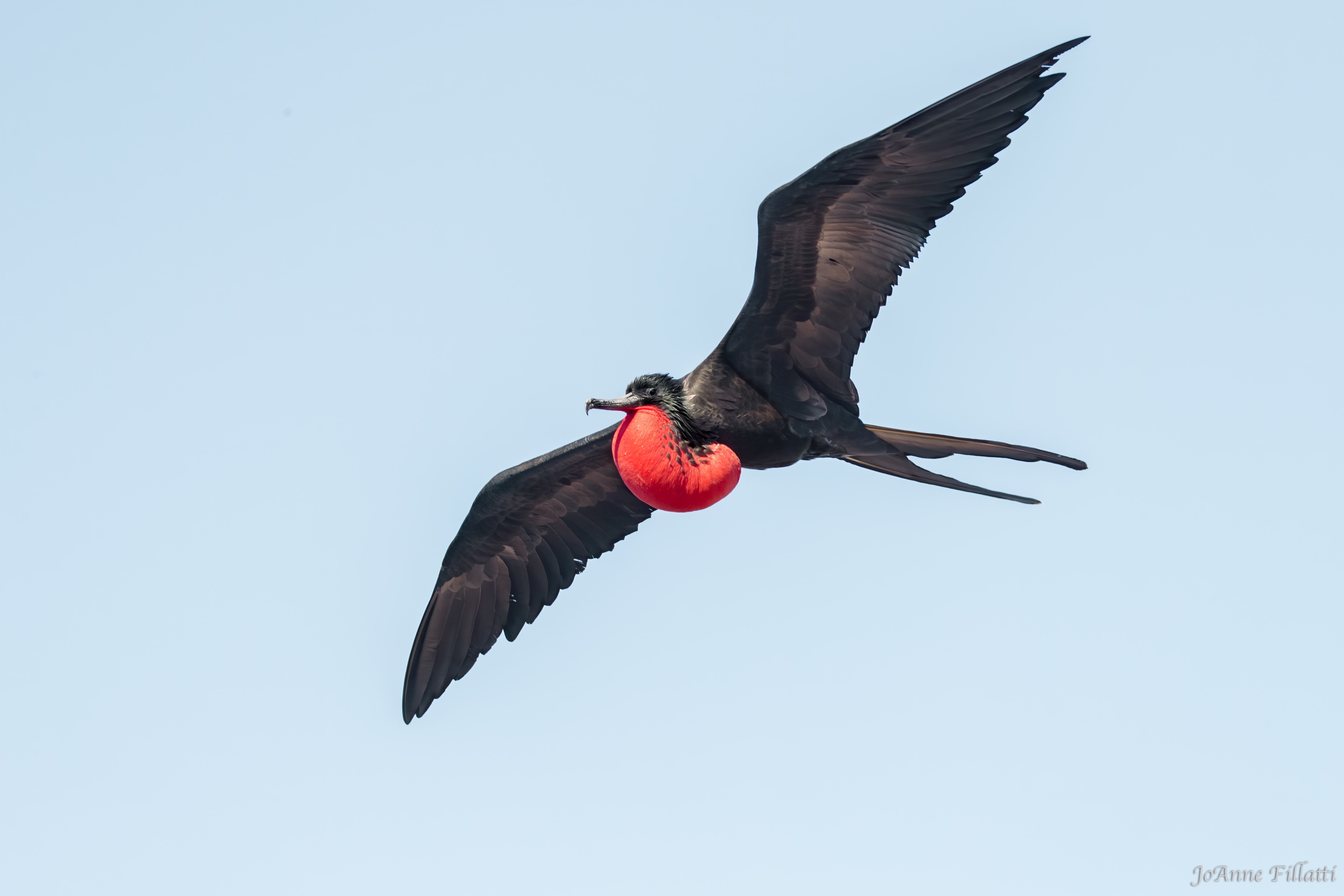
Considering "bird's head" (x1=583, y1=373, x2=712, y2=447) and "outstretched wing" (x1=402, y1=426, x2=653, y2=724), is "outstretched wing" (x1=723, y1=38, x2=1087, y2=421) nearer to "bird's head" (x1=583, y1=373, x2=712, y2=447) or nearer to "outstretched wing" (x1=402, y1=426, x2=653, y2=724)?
"bird's head" (x1=583, y1=373, x2=712, y2=447)

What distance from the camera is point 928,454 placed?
8.65m

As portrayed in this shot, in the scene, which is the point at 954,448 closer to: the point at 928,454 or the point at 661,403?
the point at 928,454

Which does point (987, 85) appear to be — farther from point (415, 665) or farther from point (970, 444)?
point (415, 665)

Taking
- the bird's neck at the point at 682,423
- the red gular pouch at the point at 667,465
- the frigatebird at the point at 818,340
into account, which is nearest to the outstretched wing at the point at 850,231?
the frigatebird at the point at 818,340

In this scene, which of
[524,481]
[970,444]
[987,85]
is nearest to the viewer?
[987,85]

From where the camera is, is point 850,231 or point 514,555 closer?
point 850,231

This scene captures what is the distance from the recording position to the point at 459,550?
10.4 m

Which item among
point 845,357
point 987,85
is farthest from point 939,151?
point 845,357

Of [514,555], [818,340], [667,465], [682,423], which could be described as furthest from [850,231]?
[514,555]

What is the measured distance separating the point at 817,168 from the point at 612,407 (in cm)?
166

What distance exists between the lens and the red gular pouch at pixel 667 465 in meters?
7.85

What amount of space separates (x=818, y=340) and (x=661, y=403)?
1.15 meters

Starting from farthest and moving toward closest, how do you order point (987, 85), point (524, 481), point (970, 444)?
point (524, 481), point (970, 444), point (987, 85)

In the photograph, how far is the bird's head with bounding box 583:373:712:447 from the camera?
26.6 ft
